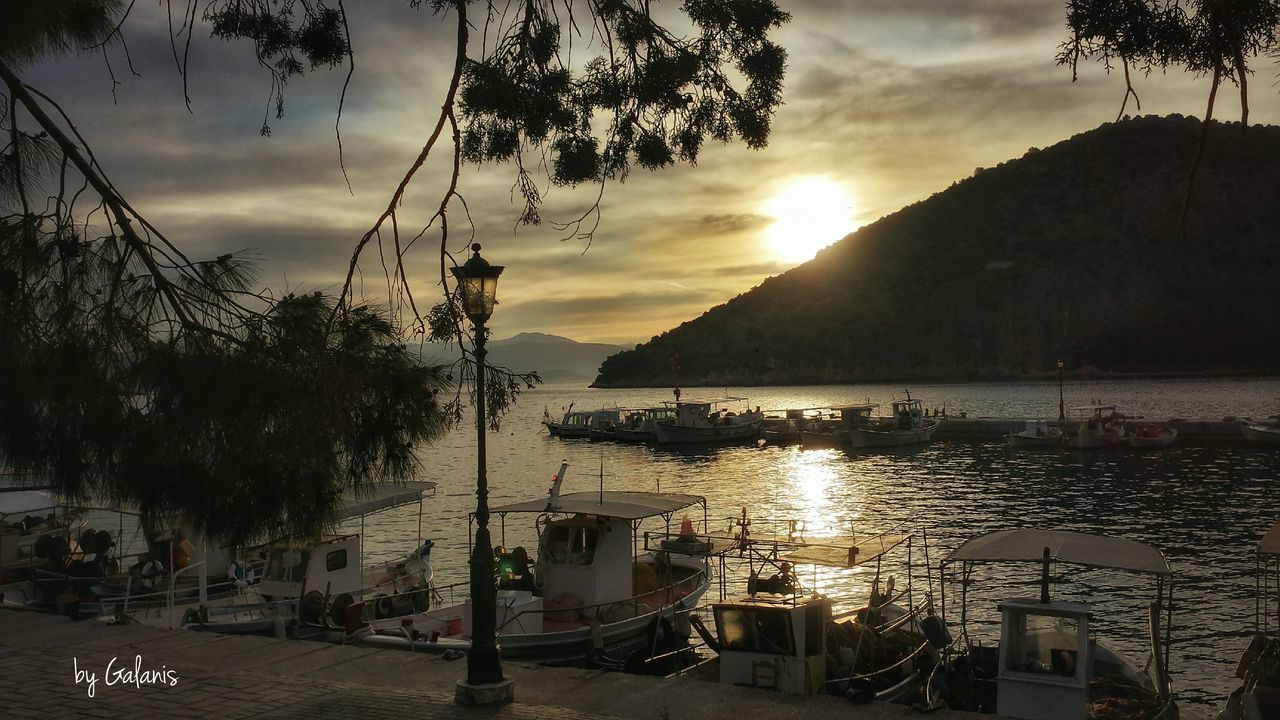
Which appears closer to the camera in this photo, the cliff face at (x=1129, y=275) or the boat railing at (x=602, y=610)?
the boat railing at (x=602, y=610)

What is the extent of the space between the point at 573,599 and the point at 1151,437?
200ft

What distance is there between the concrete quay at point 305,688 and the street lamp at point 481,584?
0.21 metres

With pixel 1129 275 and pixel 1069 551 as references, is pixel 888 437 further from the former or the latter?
pixel 1129 275

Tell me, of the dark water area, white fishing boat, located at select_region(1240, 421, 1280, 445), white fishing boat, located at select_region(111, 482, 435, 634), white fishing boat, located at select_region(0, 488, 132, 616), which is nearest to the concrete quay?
white fishing boat, located at select_region(111, 482, 435, 634)

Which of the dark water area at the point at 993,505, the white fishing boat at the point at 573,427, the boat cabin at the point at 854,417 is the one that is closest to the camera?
the dark water area at the point at 993,505

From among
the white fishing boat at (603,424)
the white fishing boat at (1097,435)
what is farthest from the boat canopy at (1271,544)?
the white fishing boat at (603,424)

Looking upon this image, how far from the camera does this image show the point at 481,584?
449 inches

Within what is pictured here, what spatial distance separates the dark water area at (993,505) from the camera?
24.8 meters

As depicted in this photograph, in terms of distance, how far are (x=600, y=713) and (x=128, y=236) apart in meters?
7.10

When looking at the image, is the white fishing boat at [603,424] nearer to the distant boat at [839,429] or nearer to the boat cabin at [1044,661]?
the distant boat at [839,429]

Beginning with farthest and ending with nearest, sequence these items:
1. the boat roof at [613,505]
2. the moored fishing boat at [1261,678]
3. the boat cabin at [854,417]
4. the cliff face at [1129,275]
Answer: the cliff face at [1129,275] < the boat cabin at [854,417] < the boat roof at [613,505] < the moored fishing boat at [1261,678]

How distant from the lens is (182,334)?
24.5 feet

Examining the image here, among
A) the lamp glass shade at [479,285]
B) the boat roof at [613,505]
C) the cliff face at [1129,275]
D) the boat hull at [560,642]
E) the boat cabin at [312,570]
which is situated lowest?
the boat hull at [560,642]

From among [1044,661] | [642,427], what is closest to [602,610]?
[1044,661]
